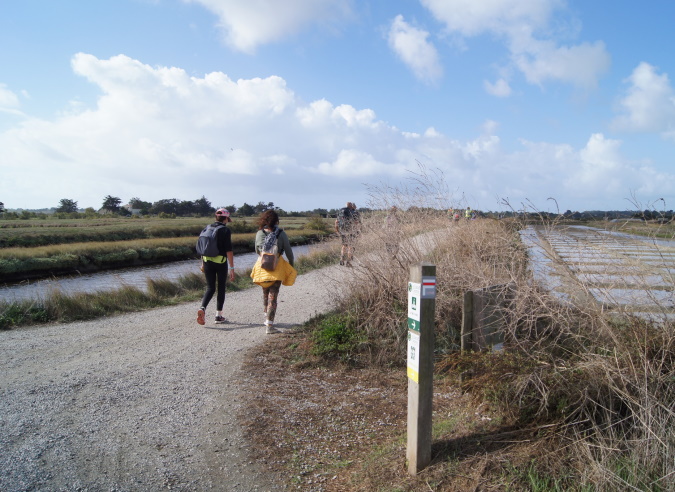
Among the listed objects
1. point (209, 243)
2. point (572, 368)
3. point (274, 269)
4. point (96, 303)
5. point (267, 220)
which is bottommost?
point (96, 303)

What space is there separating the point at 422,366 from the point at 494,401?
107cm

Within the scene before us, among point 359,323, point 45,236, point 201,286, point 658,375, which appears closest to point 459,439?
point 658,375

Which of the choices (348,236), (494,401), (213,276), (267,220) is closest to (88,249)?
(213,276)

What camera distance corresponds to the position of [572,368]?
142 inches

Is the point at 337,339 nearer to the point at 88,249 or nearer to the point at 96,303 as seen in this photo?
the point at 96,303

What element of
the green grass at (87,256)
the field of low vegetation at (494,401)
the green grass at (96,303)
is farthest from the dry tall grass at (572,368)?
the green grass at (87,256)

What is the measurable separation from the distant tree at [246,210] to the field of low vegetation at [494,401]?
6535cm

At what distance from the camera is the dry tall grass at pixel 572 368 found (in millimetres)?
3084

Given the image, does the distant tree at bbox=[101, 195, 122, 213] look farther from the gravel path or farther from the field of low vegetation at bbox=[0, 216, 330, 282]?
the gravel path

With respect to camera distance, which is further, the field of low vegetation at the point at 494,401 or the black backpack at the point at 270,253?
the black backpack at the point at 270,253

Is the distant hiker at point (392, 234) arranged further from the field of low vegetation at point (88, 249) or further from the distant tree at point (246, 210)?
the distant tree at point (246, 210)

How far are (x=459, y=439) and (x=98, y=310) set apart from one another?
24.7 feet

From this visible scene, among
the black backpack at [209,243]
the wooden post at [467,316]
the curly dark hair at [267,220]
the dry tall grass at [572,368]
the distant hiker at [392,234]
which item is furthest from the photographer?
the black backpack at [209,243]

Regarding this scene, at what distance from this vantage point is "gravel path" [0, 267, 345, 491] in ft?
10.8
